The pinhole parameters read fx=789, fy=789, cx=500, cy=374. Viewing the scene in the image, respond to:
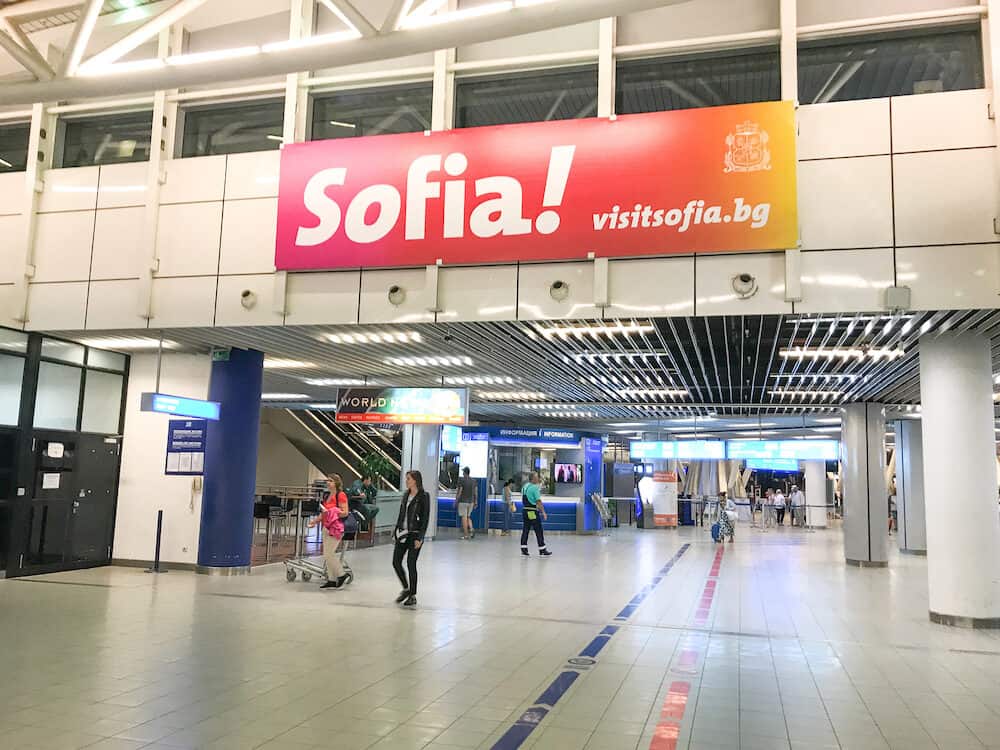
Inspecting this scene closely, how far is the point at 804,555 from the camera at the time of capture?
16625mm

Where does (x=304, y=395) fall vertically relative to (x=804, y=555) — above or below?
above

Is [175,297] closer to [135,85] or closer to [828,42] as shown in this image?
[135,85]

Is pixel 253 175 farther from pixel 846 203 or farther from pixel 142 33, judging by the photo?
pixel 846 203

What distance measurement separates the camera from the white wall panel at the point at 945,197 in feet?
26.0

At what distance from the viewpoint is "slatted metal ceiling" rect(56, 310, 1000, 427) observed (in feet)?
31.2

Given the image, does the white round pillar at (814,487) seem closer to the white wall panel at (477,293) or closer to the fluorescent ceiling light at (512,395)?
the fluorescent ceiling light at (512,395)

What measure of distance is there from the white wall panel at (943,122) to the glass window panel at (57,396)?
451 inches

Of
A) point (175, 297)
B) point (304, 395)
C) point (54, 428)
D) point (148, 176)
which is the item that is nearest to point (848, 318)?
point (175, 297)

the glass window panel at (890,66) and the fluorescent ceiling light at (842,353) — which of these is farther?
the fluorescent ceiling light at (842,353)

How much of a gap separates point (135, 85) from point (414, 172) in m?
3.85

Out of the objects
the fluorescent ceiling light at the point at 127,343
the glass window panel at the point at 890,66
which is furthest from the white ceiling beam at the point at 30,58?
the glass window panel at the point at 890,66

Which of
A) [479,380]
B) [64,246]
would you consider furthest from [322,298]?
[479,380]

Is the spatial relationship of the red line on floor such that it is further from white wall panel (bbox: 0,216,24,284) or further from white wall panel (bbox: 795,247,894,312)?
white wall panel (bbox: 0,216,24,284)

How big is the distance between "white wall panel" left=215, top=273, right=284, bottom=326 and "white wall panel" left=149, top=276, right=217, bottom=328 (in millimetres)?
131
